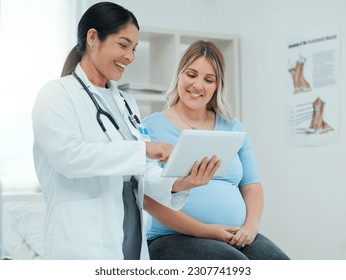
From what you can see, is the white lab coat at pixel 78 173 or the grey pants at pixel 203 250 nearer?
the white lab coat at pixel 78 173

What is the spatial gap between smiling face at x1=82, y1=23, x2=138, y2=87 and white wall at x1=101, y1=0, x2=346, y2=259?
142 centimetres

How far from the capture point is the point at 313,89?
2787mm

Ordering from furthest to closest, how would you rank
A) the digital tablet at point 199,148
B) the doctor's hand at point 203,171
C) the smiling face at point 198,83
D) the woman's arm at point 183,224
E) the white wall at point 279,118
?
the white wall at point 279,118
the smiling face at point 198,83
the woman's arm at point 183,224
the doctor's hand at point 203,171
the digital tablet at point 199,148

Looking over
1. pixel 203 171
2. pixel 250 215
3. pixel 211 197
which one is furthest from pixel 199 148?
pixel 250 215

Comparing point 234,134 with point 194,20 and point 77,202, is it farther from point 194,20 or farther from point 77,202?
point 194,20

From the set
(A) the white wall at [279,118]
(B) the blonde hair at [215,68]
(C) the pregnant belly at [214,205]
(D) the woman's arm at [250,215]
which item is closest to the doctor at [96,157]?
(C) the pregnant belly at [214,205]

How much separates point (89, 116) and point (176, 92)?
→ 51cm

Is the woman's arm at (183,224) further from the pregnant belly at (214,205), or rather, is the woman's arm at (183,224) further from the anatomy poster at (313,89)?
the anatomy poster at (313,89)

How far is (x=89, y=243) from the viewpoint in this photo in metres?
1.40

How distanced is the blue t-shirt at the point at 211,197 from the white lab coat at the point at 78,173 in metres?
0.32

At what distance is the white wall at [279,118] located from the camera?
2.68 meters

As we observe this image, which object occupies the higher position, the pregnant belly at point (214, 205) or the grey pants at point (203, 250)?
the pregnant belly at point (214, 205)

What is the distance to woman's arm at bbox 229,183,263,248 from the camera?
169 cm
